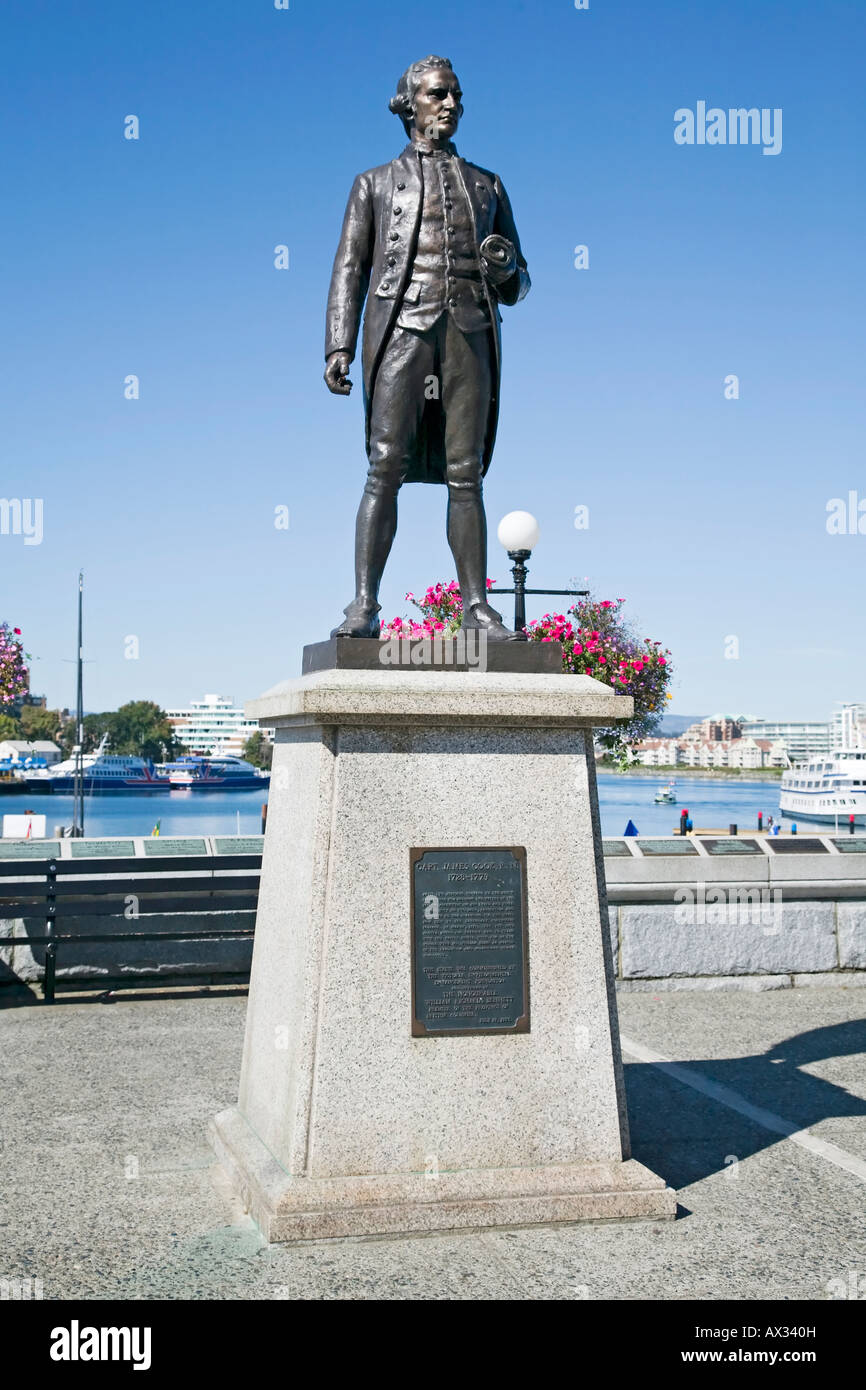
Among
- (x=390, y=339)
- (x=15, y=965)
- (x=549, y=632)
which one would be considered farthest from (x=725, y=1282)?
(x=549, y=632)

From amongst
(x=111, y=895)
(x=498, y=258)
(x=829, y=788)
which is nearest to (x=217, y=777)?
(x=829, y=788)

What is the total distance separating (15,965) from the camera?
941cm

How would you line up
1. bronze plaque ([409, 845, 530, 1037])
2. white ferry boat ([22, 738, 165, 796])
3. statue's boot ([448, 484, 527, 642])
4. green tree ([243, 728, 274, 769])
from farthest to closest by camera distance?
1. white ferry boat ([22, 738, 165, 796])
2. green tree ([243, 728, 274, 769])
3. statue's boot ([448, 484, 527, 642])
4. bronze plaque ([409, 845, 530, 1037])

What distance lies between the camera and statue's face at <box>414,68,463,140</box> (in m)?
5.52

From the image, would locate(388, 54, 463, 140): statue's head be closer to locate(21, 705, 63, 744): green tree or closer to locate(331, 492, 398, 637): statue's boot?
locate(331, 492, 398, 637): statue's boot

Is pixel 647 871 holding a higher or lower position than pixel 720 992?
higher

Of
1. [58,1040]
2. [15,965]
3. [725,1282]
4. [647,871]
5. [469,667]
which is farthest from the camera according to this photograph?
[647,871]

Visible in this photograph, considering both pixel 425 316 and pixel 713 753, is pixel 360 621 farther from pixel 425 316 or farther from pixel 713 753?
pixel 713 753

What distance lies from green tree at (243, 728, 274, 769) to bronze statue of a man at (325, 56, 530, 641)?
4.32 feet

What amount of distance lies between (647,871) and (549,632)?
11663mm

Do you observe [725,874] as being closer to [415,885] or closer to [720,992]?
[720,992]

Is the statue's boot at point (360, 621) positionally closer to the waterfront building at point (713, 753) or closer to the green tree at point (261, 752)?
the green tree at point (261, 752)

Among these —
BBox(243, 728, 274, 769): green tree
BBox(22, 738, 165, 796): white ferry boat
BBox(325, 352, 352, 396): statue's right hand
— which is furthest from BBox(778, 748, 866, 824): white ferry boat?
BBox(22, 738, 165, 796): white ferry boat

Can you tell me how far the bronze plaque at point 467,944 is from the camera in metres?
4.74
